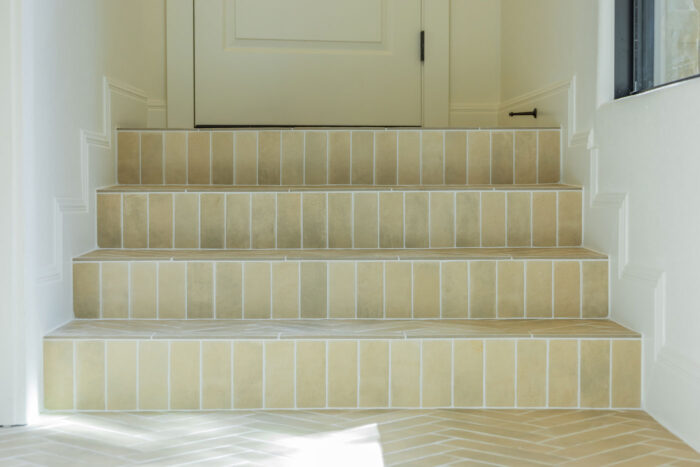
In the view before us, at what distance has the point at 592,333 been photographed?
2160 millimetres

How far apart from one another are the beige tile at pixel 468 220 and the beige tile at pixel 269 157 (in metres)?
0.75

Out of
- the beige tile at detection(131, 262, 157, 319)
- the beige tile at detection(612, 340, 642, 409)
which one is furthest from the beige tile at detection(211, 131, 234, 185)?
the beige tile at detection(612, 340, 642, 409)

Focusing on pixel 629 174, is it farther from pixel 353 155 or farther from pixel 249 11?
pixel 249 11

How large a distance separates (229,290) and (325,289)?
30cm

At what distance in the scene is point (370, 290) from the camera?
7.82 ft

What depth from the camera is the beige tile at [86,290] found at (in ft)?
7.79

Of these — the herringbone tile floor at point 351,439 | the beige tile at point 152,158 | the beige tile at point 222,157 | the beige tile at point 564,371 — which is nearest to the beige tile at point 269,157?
the beige tile at point 222,157

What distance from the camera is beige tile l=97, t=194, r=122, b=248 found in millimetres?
2645

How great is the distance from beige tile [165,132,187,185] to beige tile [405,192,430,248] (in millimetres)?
937

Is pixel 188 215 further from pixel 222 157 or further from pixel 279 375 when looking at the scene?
pixel 279 375

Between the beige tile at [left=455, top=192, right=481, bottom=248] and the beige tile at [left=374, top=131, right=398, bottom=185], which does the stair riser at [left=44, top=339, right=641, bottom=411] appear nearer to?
the beige tile at [left=455, top=192, right=481, bottom=248]

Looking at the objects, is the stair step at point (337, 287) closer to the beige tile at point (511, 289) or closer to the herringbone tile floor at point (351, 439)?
the beige tile at point (511, 289)

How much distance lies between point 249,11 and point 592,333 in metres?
2.61

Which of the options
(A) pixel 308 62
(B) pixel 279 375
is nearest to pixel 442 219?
(B) pixel 279 375
